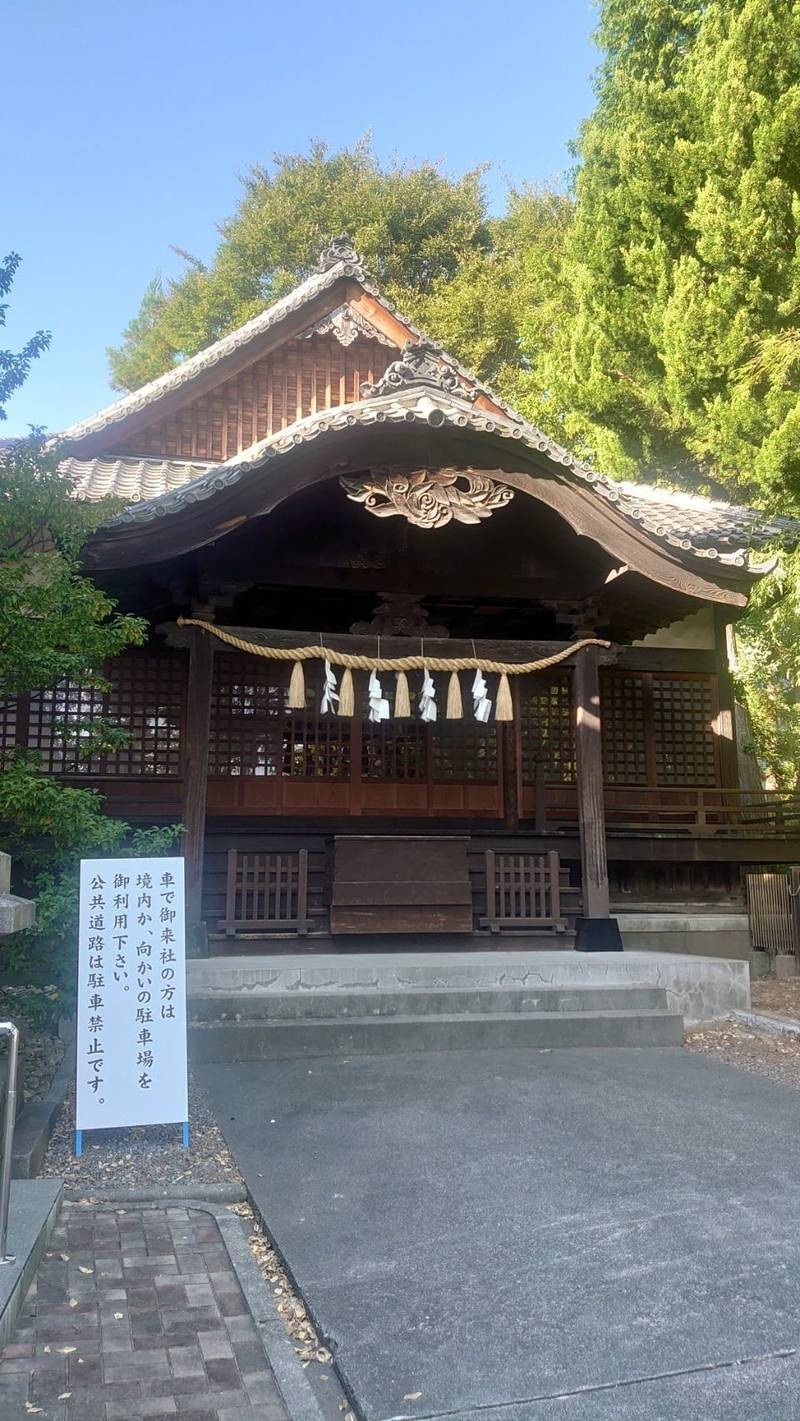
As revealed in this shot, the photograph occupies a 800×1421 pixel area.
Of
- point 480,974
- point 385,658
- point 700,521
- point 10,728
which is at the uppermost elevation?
point 700,521

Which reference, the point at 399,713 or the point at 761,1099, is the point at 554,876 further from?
the point at 761,1099

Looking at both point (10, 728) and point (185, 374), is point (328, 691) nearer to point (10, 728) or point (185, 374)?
point (10, 728)

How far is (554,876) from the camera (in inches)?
404

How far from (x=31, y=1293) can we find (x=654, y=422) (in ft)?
53.8

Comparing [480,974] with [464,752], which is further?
[464,752]

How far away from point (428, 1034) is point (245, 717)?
488 cm

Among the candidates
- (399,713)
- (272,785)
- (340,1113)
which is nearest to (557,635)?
(399,713)

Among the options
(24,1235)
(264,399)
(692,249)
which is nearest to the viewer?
(24,1235)

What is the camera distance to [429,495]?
916cm

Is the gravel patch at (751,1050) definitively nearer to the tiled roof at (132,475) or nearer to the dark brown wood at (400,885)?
the dark brown wood at (400,885)

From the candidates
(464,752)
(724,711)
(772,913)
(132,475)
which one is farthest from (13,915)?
(772,913)

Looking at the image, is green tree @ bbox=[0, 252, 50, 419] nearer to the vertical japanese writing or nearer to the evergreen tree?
the vertical japanese writing

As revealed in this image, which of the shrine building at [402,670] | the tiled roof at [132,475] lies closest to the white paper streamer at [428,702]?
the shrine building at [402,670]

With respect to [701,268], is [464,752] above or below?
below
